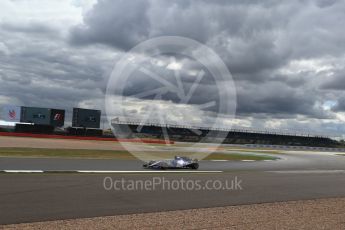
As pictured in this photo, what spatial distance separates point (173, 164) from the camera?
944 inches

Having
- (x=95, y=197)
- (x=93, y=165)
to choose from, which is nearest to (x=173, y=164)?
(x=93, y=165)

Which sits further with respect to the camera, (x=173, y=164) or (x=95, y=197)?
(x=173, y=164)

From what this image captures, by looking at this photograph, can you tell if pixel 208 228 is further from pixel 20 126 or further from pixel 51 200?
pixel 20 126

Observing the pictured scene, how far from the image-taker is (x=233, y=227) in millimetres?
8727

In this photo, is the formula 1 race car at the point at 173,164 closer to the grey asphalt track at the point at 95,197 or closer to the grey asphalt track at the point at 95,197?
the grey asphalt track at the point at 95,197

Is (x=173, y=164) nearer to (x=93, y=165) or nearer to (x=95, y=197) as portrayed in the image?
(x=93, y=165)

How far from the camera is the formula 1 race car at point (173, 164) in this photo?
76.7 feet

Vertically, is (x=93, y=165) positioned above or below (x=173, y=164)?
below

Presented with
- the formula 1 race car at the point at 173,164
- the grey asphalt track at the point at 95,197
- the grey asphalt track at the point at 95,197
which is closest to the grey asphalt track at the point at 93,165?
the formula 1 race car at the point at 173,164

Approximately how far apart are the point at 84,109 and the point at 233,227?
3288 inches

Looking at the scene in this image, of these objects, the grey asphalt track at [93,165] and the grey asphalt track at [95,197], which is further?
the grey asphalt track at [93,165]

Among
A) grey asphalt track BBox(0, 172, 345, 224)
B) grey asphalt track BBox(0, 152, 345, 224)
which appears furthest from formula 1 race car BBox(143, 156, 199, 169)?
grey asphalt track BBox(0, 172, 345, 224)

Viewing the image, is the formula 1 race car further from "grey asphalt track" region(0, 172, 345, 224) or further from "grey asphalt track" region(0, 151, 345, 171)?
"grey asphalt track" region(0, 172, 345, 224)

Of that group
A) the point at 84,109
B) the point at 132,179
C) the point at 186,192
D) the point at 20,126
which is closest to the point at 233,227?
the point at 186,192
